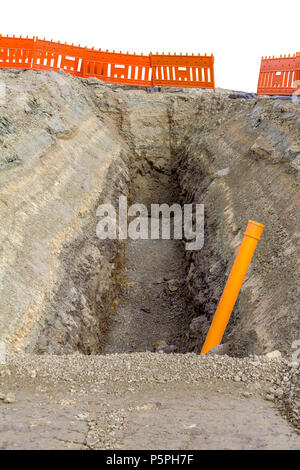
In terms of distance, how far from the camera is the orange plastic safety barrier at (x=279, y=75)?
15.0 metres

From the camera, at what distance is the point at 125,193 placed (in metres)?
14.5

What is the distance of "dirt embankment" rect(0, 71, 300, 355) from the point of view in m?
7.52

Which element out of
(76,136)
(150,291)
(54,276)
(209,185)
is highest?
(76,136)

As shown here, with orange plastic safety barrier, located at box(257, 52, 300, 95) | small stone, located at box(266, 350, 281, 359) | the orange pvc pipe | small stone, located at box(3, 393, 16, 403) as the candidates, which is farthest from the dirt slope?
orange plastic safety barrier, located at box(257, 52, 300, 95)

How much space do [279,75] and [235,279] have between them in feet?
35.6

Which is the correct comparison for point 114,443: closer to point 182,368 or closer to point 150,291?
point 182,368

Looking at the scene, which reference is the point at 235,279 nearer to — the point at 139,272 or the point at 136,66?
the point at 139,272

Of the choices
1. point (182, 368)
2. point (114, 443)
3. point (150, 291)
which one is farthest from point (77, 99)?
point (114, 443)

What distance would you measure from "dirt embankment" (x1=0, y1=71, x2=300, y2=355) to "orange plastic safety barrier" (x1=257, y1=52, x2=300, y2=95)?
149cm

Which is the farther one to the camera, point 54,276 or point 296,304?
point 54,276

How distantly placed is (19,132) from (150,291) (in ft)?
15.2

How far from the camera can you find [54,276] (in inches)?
340

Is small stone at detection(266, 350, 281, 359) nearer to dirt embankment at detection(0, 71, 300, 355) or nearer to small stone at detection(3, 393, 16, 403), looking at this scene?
dirt embankment at detection(0, 71, 300, 355)

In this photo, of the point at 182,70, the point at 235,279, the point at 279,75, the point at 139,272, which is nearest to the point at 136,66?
the point at 182,70
